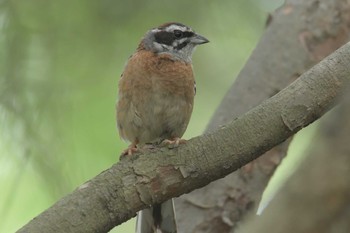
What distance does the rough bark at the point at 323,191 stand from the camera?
2.06 m

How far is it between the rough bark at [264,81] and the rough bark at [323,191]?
168 inches

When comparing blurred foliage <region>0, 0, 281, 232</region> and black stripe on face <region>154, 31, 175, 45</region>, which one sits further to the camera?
black stripe on face <region>154, 31, 175, 45</region>

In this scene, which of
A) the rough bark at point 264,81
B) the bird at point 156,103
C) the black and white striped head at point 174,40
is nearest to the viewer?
the bird at point 156,103

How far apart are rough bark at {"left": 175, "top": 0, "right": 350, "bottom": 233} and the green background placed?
27 cm

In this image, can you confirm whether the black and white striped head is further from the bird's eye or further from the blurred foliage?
the blurred foliage

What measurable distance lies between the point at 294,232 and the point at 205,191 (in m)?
4.55

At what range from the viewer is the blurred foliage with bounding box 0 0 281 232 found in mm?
6031

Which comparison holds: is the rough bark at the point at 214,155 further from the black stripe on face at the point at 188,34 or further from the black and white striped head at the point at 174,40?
the black stripe on face at the point at 188,34

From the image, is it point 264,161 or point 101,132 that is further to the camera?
point 101,132

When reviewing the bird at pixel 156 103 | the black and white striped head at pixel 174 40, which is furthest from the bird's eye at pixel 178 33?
the bird at pixel 156 103

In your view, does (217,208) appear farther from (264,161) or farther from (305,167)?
(305,167)

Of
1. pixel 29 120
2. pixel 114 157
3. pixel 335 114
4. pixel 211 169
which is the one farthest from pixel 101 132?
pixel 335 114

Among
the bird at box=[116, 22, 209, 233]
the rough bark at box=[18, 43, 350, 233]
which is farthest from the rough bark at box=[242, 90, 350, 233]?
the bird at box=[116, 22, 209, 233]

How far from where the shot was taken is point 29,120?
6074mm
